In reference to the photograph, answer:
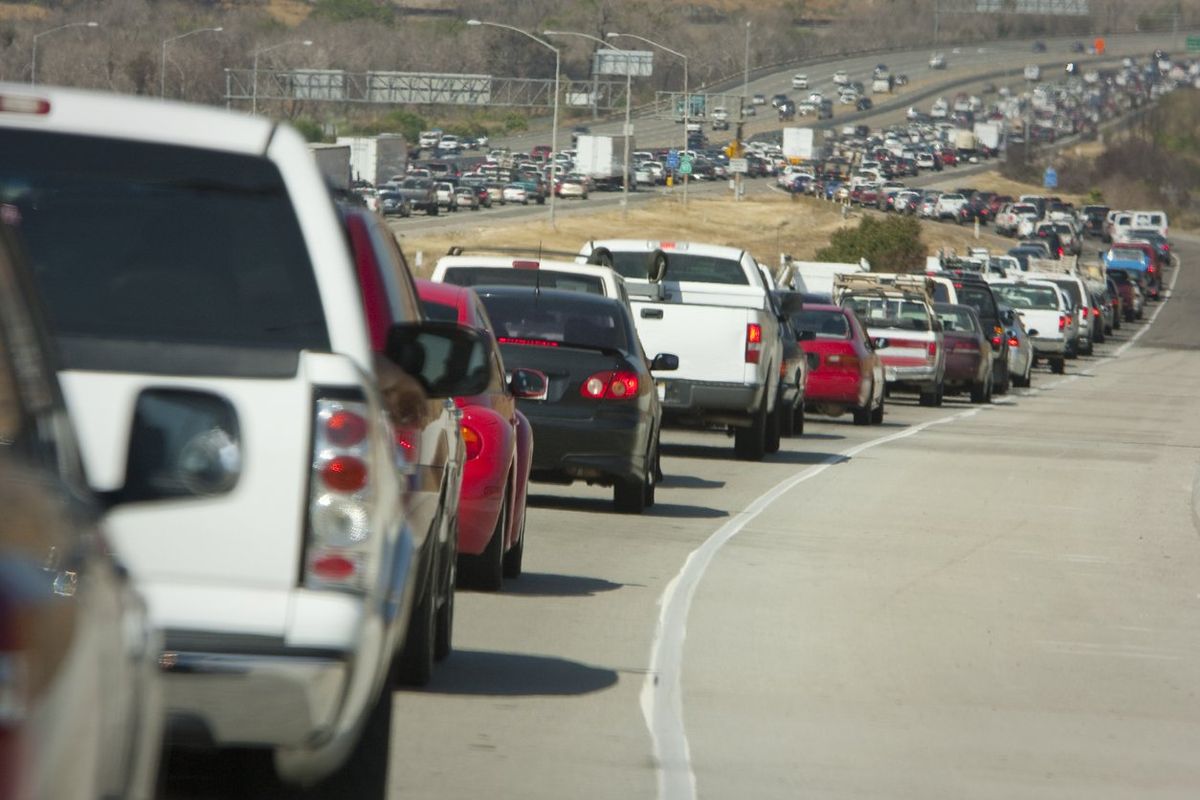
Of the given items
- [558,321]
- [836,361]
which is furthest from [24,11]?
[558,321]

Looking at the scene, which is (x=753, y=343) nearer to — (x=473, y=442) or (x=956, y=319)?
(x=473, y=442)

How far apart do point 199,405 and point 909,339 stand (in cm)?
3002

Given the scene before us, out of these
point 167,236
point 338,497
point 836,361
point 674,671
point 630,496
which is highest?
point 167,236

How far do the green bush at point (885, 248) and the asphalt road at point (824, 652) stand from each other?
5874cm

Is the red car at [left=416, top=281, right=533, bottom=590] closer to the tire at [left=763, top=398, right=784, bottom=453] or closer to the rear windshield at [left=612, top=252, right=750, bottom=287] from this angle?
the tire at [left=763, top=398, right=784, bottom=453]

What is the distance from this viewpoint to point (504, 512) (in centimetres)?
1114

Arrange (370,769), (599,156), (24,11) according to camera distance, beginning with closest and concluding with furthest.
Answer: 1. (370,769)
2. (599,156)
3. (24,11)

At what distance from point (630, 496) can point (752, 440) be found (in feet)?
19.8

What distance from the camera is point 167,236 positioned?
5.69 meters

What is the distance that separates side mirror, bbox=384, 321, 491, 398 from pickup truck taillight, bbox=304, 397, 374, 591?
51.8 inches

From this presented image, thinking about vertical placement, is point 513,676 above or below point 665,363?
below

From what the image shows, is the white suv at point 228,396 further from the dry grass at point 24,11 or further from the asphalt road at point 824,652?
the dry grass at point 24,11

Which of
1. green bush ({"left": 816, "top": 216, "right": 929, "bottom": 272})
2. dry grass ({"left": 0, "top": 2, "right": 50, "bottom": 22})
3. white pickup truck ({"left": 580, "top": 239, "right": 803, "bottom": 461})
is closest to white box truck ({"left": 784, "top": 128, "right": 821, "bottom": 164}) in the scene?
dry grass ({"left": 0, "top": 2, "right": 50, "bottom": 22})

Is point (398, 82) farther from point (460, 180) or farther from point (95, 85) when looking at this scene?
point (95, 85)
